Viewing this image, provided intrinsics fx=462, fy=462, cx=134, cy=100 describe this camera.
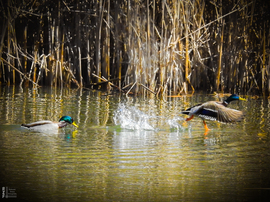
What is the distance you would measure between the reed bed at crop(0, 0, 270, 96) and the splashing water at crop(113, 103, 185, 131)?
3.33 meters

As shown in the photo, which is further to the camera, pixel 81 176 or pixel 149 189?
pixel 81 176

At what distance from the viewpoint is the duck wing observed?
7052 mm

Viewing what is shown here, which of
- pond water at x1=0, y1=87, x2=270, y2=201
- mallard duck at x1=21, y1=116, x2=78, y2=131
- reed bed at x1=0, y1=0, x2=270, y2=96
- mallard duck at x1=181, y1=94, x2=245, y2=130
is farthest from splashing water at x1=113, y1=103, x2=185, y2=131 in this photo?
reed bed at x1=0, y1=0, x2=270, y2=96

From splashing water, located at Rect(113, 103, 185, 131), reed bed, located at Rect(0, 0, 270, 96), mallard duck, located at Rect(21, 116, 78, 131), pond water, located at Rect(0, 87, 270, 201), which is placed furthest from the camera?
reed bed, located at Rect(0, 0, 270, 96)

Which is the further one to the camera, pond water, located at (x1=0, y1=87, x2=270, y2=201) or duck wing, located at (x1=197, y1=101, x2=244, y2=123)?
duck wing, located at (x1=197, y1=101, x2=244, y2=123)

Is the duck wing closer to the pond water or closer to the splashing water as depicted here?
the pond water

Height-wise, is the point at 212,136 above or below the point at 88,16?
below

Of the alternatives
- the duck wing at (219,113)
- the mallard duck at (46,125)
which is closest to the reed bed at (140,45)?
the duck wing at (219,113)

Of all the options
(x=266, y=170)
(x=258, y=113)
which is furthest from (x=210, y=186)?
(x=258, y=113)

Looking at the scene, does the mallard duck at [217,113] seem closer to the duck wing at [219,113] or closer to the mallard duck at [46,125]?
the duck wing at [219,113]

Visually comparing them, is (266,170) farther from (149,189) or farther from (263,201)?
(149,189)

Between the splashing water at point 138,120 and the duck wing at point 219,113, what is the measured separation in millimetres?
478

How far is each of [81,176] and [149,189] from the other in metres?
0.74

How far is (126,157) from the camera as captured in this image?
5.35 metres
